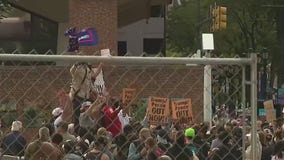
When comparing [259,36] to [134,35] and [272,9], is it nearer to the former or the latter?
[272,9]

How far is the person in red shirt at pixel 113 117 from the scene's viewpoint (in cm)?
653

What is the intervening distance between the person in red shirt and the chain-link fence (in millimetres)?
14

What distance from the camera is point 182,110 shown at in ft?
19.0

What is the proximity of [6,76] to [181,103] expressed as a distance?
1.74 meters

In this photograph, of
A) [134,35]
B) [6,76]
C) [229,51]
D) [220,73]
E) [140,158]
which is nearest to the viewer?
[220,73]

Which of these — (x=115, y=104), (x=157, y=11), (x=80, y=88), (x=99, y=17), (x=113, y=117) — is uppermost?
(x=157, y=11)

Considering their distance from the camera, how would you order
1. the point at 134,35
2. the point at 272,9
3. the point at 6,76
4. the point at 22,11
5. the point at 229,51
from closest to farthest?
1. the point at 6,76
2. the point at 22,11
3. the point at 272,9
4. the point at 134,35
5. the point at 229,51

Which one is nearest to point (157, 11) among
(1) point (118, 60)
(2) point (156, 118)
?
(2) point (156, 118)

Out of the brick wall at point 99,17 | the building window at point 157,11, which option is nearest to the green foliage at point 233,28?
the building window at point 157,11

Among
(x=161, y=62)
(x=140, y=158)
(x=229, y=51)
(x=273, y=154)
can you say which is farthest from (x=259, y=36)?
(x=161, y=62)

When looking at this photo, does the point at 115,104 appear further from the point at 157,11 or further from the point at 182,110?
the point at 157,11

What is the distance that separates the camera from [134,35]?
146ft

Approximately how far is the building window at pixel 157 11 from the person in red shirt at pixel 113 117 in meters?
39.0

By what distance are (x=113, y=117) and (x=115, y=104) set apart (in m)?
0.15
